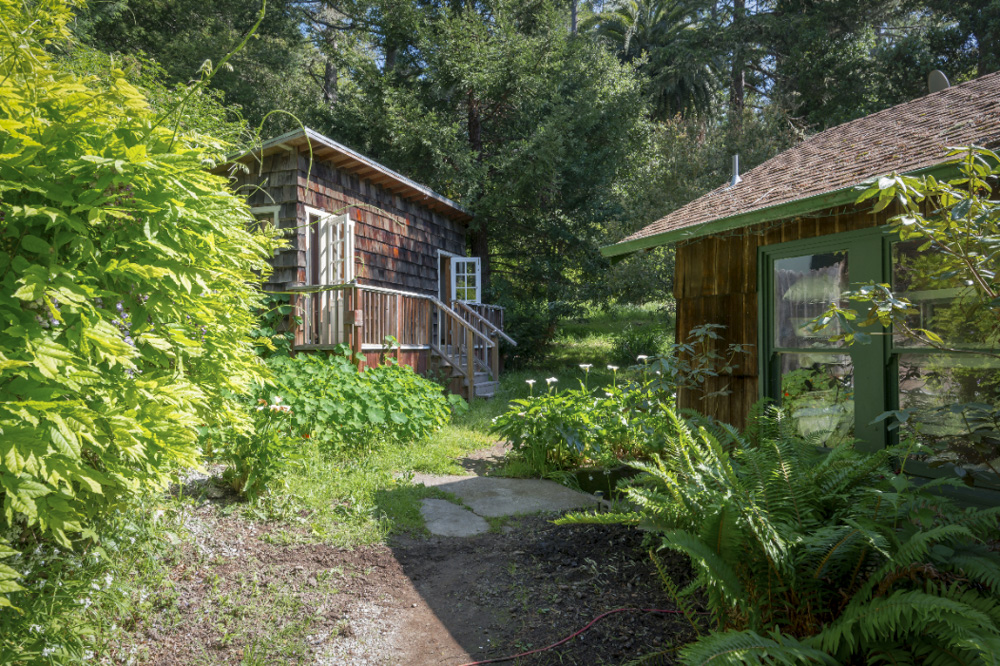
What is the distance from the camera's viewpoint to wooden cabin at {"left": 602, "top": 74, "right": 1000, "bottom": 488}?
3.66 metres

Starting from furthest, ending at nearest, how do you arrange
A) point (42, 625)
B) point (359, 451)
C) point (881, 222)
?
point (359, 451)
point (881, 222)
point (42, 625)

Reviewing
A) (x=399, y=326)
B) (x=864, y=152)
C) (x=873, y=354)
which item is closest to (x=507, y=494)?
(x=873, y=354)

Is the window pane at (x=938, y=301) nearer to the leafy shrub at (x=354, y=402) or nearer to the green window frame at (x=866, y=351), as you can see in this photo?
the green window frame at (x=866, y=351)

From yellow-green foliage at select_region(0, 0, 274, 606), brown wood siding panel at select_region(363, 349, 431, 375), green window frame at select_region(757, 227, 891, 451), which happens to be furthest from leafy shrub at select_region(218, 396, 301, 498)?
brown wood siding panel at select_region(363, 349, 431, 375)

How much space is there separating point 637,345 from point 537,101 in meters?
6.88

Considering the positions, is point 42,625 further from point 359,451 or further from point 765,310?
point 765,310

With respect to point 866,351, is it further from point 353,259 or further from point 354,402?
point 353,259

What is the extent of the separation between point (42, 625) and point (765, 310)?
190 inches

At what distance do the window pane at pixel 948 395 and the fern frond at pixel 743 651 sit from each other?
5.24 ft

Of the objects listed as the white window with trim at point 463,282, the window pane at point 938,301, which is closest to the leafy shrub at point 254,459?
the window pane at point 938,301

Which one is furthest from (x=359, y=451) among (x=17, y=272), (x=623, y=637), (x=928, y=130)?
(x=928, y=130)

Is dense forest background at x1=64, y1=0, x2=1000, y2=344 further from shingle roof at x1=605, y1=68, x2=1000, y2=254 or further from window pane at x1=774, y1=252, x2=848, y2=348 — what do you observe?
window pane at x1=774, y1=252, x2=848, y2=348

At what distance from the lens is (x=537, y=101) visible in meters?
15.7

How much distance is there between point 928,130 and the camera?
4.25 meters
